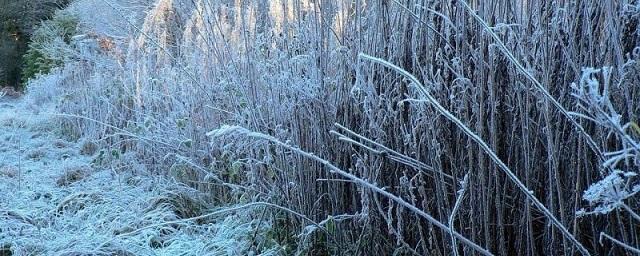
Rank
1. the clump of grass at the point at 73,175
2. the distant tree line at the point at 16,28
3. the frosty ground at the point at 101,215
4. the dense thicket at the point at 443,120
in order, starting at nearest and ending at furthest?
the dense thicket at the point at 443,120, the frosty ground at the point at 101,215, the clump of grass at the point at 73,175, the distant tree line at the point at 16,28

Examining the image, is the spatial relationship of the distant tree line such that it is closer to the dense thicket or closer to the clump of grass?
the clump of grass

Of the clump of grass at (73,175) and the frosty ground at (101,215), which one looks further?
the clump of grass at (73,175)

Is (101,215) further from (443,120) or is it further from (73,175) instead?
(443,120)

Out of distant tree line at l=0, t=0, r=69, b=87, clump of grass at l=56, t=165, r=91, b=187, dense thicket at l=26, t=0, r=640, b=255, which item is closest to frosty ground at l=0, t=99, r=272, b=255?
clump of grass at l=56, t=165, r=91, b=187

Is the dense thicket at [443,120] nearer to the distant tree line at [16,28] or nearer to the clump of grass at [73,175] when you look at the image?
the clump of grass at [73,175]

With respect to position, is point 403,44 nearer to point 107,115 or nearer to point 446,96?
point 446,96

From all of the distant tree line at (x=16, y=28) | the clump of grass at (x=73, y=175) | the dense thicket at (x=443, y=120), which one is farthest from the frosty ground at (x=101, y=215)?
the distant tree line at (x=16, y=28)

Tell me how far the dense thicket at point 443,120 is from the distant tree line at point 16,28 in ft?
55.0

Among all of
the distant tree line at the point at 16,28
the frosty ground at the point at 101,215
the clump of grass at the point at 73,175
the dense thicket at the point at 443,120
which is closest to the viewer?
the dense thicket at the point at 443,120

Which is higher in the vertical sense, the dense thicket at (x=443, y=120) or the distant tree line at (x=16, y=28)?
the dense thicket at (x=443, y=120)

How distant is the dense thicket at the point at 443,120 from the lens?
131cm

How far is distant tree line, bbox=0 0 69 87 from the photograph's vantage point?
17.6m

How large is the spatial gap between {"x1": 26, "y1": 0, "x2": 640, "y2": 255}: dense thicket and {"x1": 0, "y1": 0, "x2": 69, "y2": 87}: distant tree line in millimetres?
16755

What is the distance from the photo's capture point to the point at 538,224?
1634mm
